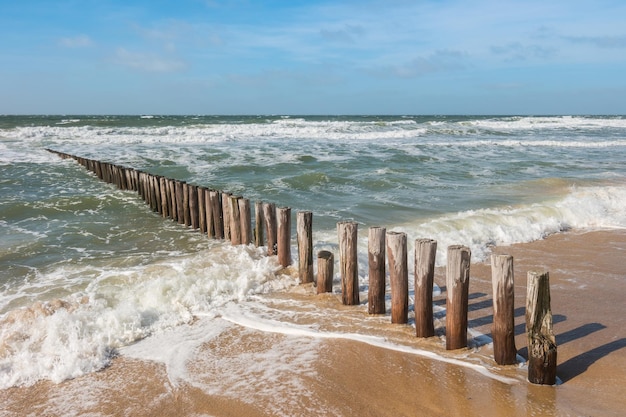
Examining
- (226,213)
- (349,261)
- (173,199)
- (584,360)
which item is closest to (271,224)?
(226,213)

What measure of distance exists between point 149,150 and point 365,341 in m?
25.1

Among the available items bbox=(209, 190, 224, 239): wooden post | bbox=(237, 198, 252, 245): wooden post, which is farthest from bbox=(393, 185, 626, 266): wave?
bbox=(209, 190, 224, 239): wooden post

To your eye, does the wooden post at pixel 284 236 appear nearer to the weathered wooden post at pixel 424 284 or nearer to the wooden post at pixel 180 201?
the weathered wooden post at pixel 424 284

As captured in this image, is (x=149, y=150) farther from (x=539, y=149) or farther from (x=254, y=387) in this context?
(x=254, y=387)

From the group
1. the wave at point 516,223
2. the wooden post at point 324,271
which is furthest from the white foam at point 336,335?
the wave at point 516,223

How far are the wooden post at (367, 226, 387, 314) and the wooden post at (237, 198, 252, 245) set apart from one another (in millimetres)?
2928

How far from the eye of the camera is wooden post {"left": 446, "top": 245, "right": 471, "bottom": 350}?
4566 mm

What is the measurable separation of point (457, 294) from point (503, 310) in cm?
45

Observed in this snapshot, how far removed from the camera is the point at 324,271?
→ 620cm

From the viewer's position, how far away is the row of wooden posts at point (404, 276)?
4.04 meters

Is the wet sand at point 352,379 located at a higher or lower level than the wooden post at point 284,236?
lower

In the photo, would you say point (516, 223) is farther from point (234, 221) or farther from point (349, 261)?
point (234, 221)

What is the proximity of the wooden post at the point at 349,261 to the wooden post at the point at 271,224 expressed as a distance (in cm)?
168

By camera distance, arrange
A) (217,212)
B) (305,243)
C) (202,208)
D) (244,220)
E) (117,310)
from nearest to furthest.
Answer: (117,310), (305,243), (244,220), (217,212), (202,208)
